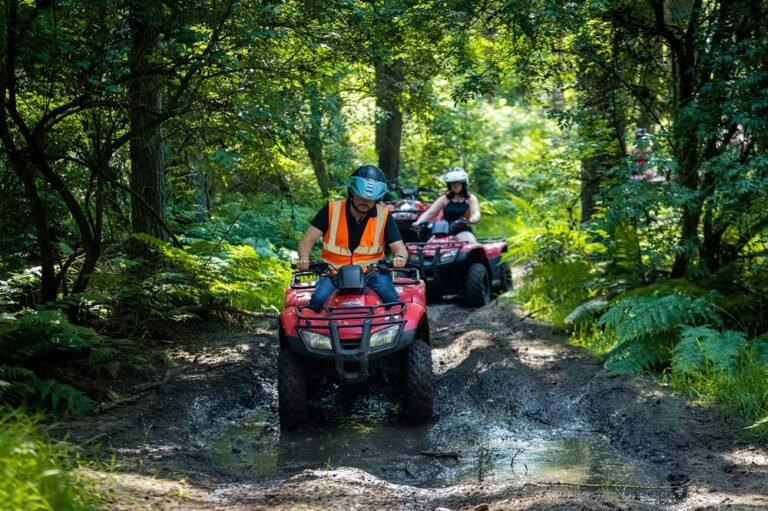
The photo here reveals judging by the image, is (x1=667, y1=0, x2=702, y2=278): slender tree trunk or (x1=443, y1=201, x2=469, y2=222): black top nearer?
(x1=667, y1=0, x2=702, y2=278): slender tree trunk

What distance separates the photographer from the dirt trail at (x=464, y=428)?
14.0 ft

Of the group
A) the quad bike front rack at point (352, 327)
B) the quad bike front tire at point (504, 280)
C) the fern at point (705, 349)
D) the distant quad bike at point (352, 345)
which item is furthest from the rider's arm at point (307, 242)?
the quad bike front tire at point (504, 280)

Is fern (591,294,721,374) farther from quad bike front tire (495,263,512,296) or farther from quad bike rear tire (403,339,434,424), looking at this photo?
quad bike front tire (495,263,512,296)

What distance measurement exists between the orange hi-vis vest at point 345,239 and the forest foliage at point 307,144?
1.07 metres

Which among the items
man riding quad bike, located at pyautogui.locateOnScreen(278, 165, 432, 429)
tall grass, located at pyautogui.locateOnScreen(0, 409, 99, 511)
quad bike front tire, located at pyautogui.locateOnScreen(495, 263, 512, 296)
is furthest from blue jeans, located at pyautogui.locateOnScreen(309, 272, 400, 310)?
quad bike front tire, located at pyautogui.locateOnScreen(495, 263, 512, 296)

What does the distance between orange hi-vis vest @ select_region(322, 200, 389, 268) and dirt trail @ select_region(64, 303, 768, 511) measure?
4.58 ft

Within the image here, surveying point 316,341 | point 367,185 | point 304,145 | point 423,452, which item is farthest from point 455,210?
point 423,452

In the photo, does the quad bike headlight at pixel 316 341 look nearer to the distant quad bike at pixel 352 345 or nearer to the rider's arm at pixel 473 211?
the distant quad bike at pixel 352 345

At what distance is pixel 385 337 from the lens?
19.4 feet

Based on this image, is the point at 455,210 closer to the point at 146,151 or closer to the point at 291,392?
the point at 146,151

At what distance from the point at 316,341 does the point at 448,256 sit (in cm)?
526

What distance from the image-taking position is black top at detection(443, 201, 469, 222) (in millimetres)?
11828

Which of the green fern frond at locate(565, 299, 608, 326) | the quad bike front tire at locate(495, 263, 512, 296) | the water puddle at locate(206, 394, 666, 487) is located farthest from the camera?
the quad bike front tire at locate(495, 263, 512, 296)

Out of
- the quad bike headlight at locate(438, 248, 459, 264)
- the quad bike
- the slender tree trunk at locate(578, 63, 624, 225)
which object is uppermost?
the slender tree trunk at locate(578, 63, 624, 225)
